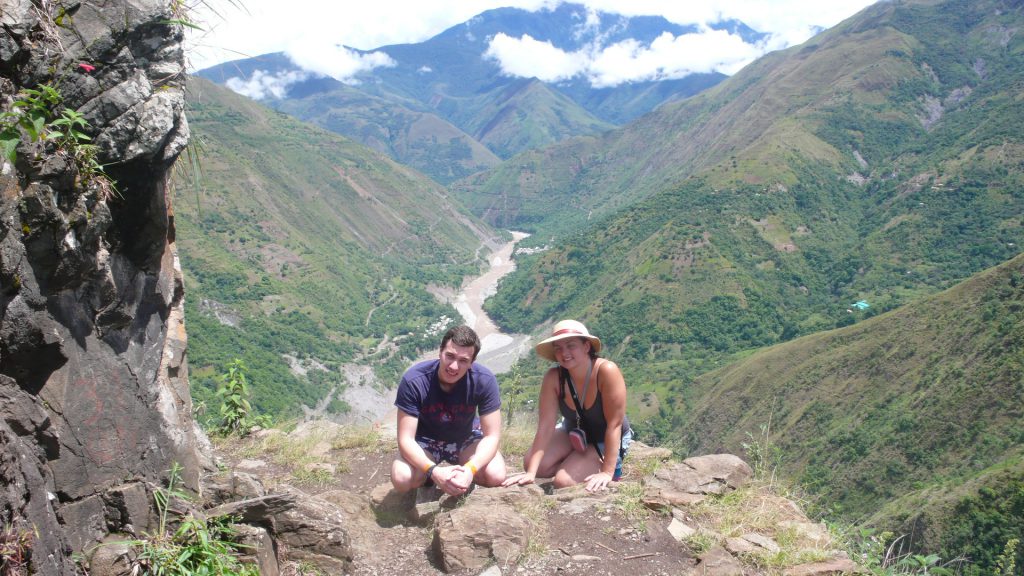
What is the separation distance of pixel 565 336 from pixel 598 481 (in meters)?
1.55

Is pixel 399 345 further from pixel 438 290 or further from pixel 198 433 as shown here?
pixel 198 433

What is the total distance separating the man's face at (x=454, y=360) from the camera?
581 cm

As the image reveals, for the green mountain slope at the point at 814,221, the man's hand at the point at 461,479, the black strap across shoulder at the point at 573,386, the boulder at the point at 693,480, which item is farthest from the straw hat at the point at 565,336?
the green mountain slope at the point at 814,221

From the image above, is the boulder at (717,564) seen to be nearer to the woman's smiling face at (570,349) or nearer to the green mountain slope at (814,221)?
the woman's smiling face at (570,349)

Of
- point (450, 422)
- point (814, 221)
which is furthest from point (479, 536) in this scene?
point (814, 221)

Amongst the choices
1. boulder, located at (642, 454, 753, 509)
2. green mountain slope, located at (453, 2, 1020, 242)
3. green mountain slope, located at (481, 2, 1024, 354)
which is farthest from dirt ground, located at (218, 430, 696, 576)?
green mountain slope, located at (453, 2, 1020, 242)

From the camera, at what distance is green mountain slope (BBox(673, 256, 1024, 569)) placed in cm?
3309

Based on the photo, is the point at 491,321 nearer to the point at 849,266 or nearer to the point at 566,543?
the point at 849,266

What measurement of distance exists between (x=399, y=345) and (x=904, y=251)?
8292cm

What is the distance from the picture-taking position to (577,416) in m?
6.77

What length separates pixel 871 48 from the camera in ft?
573

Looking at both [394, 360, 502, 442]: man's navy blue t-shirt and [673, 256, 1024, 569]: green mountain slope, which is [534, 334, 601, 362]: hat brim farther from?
[673, 256, 1024, 569]: green mountain slope

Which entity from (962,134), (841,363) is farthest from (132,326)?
(962,134)

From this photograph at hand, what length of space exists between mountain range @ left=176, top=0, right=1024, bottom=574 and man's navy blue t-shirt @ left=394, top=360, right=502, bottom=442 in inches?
117
